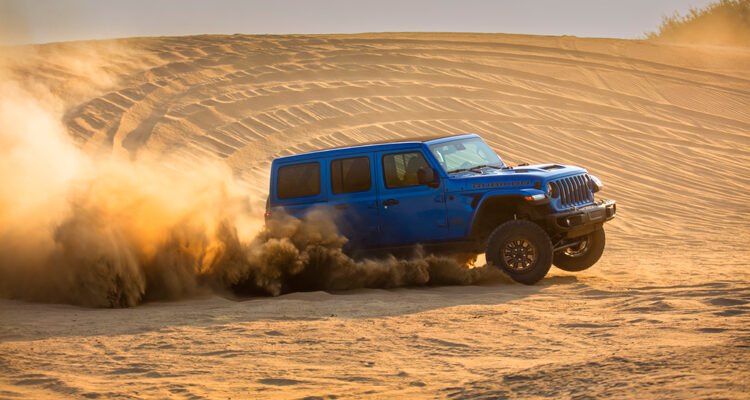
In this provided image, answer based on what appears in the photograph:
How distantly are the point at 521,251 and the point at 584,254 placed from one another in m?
1.57

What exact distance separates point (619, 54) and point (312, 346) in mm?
28238

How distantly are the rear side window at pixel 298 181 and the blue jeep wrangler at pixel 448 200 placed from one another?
0.04 ft

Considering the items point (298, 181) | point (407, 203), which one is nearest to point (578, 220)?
point (407, 203)

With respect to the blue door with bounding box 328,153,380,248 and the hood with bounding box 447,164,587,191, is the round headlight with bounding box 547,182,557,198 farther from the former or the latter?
the blue door with bounding box 328,153,380,248

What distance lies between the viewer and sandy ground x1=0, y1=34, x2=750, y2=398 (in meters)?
5.52

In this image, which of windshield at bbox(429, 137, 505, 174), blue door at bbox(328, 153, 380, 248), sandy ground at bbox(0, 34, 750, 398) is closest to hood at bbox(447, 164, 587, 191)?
windshield at bbox(429, 137, 505, 174)

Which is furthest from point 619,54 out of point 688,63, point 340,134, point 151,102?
point 151,102

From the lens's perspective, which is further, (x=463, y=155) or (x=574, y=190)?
(x=463, y=155)

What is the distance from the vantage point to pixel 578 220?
30.7 ft

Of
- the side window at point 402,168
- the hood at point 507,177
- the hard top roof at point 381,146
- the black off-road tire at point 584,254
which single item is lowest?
the black off-road tire at point 584,254

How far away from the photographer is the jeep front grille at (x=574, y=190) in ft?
30.9

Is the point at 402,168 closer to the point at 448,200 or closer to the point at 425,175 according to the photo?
the point at 425,175

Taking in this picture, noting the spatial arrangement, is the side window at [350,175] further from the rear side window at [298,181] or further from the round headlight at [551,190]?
the round headlight at [551,190]

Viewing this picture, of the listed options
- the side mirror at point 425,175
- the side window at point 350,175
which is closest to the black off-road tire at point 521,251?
the side mirror at point 425,175
